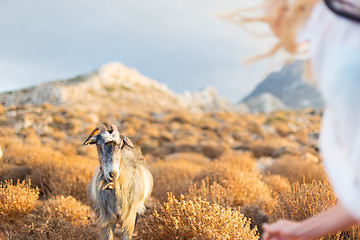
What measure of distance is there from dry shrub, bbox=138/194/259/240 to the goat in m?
0.45

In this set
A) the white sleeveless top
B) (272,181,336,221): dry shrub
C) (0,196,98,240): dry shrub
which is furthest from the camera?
(0,196,98,240): dry shrub

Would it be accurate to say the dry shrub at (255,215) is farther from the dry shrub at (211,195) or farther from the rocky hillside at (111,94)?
the rocky hillside at (111,94)

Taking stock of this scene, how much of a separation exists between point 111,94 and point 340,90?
244ft

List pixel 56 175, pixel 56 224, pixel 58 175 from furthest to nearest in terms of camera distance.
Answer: pixel 58 175 < pixel 56 175 < pixel 56 224

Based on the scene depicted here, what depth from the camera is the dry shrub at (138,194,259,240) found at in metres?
3.54

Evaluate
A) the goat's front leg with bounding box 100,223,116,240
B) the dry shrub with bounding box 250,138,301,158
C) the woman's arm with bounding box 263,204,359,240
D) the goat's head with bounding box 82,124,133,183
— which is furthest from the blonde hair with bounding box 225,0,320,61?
the dry shrub with bounding box 250,138,301,158

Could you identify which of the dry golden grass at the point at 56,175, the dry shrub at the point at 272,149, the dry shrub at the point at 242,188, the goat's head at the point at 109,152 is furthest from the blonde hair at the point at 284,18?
the dry shrub at the point at 272,149

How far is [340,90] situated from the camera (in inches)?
38.5

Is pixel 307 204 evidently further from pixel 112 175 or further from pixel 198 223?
pixel 112 175

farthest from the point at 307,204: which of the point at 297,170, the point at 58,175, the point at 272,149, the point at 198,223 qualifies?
the point at 272,149

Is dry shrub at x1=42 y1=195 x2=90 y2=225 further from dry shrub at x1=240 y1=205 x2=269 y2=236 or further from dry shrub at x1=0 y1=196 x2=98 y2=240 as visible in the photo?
dry shrub at x1=240 y1=205 x2=269 y2=236

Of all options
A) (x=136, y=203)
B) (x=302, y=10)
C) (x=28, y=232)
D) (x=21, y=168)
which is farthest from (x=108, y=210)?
Result: (x=21, y=168)

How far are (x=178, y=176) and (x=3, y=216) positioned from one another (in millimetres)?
4233

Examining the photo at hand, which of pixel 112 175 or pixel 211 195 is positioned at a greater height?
pixel 112 175
